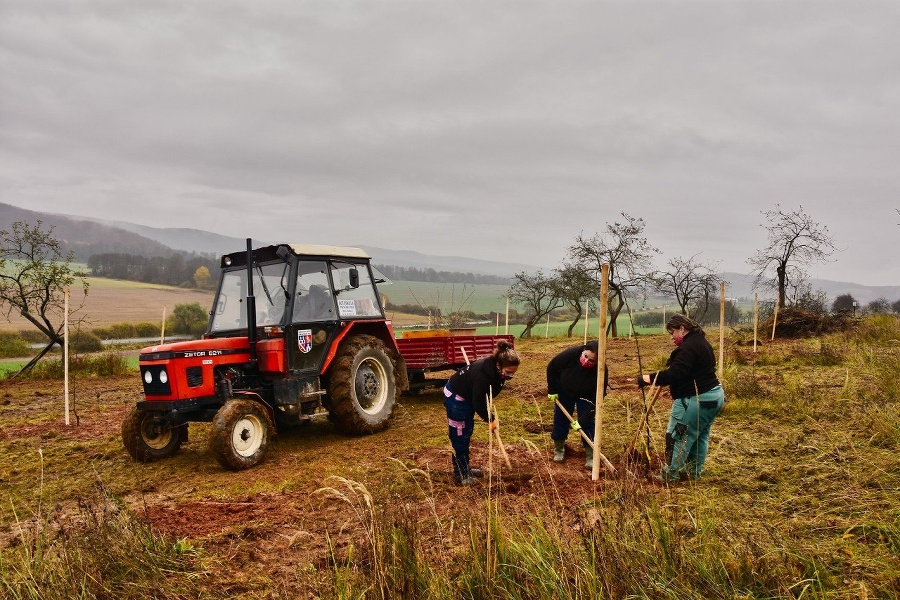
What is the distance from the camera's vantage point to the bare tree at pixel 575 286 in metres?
26.7

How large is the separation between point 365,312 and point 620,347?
44.6ft

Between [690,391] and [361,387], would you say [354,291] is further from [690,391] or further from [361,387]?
[690,391]

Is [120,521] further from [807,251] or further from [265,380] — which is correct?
[807,251]

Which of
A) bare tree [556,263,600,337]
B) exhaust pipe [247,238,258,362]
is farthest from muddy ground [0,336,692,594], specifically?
bare tree [556,263,600,337]

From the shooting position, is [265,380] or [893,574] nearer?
[893,574]

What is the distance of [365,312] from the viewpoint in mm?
8164

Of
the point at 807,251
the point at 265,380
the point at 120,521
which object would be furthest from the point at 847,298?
the point at 120,521

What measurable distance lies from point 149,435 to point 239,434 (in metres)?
1.35

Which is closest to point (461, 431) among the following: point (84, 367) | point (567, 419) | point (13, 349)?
point (567, 419)

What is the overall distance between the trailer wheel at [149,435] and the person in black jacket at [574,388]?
4190mm

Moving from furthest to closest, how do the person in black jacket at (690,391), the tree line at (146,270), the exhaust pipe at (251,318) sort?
the tree line at (146,270)
the exhaust pipe at (251,318)
the person in black jacket at (690,391)

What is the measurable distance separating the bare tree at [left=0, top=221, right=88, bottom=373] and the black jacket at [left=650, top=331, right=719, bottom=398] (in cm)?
1436

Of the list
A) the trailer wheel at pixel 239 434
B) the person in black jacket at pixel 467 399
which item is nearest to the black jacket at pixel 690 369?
the person in black jacket at pixel 467 399

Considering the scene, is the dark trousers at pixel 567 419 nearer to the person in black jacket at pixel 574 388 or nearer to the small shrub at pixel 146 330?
the person in black jacket at pixel 574 388
